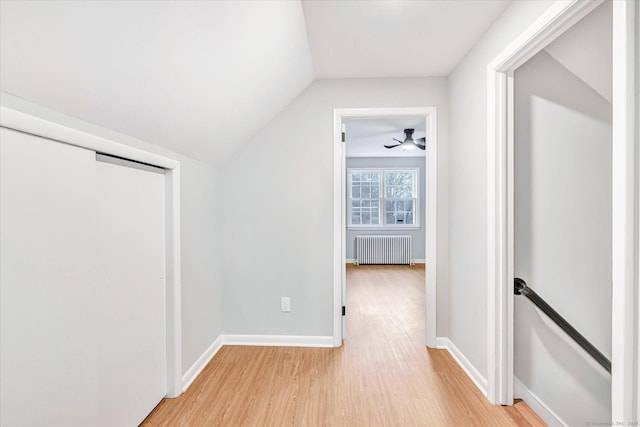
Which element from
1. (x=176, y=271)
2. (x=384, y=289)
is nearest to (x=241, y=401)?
(x=176, y=271)

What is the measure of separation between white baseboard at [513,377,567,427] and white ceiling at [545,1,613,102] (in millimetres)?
1704

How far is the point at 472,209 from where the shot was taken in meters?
2.34

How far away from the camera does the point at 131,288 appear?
170cm

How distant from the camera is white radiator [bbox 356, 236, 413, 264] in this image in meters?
7.27

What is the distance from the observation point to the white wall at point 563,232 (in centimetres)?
170

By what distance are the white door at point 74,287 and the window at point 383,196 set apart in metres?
6.00

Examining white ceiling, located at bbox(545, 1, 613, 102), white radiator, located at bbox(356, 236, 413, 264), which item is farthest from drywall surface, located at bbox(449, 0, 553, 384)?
white radiator, located at bbox(356, 236, 413, 264)

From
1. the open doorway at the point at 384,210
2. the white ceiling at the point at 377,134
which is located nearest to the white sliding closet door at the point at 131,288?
the white ceiling at the point at 377,134

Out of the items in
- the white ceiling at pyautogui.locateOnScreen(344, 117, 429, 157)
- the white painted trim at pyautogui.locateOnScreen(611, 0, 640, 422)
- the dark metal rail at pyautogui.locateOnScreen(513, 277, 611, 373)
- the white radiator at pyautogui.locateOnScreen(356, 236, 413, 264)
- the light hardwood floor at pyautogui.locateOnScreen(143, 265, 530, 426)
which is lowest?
the light hardwood floor at pyautogui.locateOnScreen(143, 265, 530, 426)

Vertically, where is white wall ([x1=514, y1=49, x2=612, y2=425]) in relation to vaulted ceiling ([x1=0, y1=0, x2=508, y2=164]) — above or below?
below

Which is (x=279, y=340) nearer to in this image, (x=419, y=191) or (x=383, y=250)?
(x=383, y=250)

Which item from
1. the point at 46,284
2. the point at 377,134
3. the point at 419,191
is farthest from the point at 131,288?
the point at 419,191

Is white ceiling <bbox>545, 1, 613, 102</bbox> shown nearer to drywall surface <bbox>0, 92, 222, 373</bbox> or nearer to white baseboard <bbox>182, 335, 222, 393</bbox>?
drywall surface <bbox>0, 92, 222, 373</bbox>

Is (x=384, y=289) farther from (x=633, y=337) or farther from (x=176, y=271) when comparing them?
(x=633, y=337)
